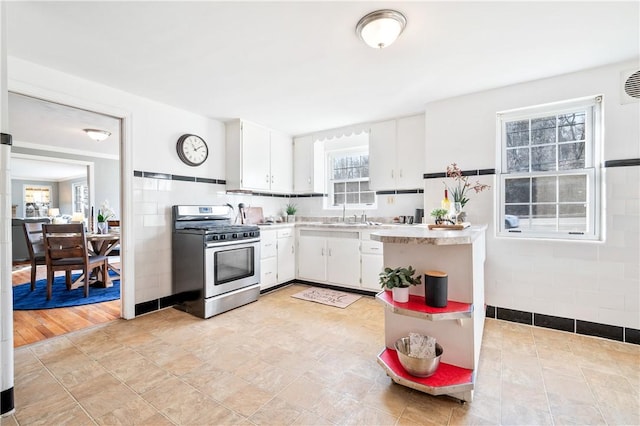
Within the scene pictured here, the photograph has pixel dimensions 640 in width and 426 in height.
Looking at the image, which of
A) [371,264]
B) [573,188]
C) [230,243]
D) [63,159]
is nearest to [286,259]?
[230,243]

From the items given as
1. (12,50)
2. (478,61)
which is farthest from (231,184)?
(478,61)

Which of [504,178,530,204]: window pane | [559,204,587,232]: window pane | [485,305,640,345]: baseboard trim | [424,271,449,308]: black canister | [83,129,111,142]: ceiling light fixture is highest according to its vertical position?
[83,129,111,142]: ceiling light fixture

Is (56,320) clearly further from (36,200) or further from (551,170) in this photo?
(36,200)

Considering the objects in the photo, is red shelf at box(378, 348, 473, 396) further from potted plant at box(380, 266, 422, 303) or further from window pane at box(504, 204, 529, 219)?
window pane at box(504, 204, 529, 219)

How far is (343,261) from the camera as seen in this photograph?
3844 millimetres

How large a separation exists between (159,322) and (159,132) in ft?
6.87

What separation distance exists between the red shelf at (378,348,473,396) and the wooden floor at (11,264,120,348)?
2926mm

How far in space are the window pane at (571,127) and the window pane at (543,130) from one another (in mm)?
53

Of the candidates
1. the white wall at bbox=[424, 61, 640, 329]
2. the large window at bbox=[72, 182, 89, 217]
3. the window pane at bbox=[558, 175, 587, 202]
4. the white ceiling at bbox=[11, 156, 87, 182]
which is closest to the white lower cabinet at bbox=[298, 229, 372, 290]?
the white wall at bbox=[424, 61, 640, 329]

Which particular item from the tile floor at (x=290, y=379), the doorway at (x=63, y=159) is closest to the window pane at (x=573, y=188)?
the tile floor at (x=290, y=379)

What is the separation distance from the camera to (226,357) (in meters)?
2.20

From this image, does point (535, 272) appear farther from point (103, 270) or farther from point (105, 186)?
point (105, 186)

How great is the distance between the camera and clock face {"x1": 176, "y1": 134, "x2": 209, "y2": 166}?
3.40 m

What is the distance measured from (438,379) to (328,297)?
209 centimetres
